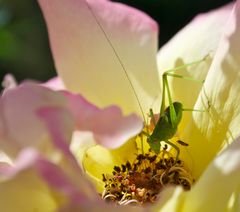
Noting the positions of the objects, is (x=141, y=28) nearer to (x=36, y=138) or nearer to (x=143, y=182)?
(x=143, y=182)

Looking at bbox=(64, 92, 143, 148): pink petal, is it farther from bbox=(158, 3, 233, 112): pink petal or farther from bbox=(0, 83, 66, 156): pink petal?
bbox=(158, 3, 233, 112): pink petal

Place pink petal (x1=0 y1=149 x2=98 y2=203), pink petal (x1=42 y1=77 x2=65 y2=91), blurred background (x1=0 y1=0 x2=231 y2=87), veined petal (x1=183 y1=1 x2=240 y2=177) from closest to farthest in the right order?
1. pink petal (x1=0 y1=149 x2=98 y2=203)
2. veined petal (x1=183 y1=1 x2=240 y2=177)
3. pink petal (x1=42 y1=77 x2=65 y2=91)
4. blurred background (x1=0 y1=0 x2=231 y2=87)

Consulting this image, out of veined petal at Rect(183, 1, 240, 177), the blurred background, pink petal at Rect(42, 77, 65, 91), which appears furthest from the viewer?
the blurred background

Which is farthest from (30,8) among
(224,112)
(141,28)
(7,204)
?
(7,204)

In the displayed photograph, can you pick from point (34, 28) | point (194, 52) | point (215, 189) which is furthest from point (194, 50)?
point (34, 28)

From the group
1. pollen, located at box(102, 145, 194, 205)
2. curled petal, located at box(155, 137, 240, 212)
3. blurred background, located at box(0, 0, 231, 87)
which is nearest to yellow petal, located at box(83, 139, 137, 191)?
pollen, located at box(102, 145, 194, 205)

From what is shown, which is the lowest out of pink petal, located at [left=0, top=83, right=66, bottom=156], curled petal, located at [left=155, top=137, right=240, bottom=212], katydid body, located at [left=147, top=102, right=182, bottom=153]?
katydid body, located at [left=147, top=102, right=182, bottom=153]
